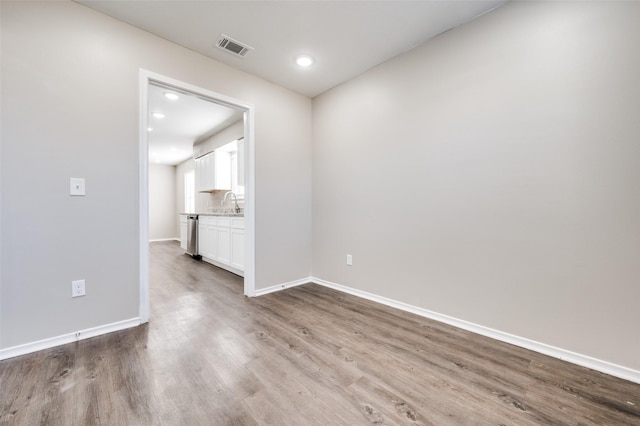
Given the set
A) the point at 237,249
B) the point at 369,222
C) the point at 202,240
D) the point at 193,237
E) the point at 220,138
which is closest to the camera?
the point at 369,222

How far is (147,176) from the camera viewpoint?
224 centimetres

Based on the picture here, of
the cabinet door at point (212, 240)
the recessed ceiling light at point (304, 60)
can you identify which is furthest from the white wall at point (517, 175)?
the cabinet door at point (212, 240)

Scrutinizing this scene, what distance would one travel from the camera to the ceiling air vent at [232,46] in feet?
7.73

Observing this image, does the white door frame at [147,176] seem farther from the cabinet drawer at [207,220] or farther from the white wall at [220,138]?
the cabinet drawer at [207,220]

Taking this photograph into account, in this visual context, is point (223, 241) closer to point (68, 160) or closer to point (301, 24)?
point (68, 160)

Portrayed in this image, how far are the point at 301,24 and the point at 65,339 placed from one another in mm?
3042

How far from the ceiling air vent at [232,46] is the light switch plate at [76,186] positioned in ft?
5.40

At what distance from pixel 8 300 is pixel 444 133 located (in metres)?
3.47

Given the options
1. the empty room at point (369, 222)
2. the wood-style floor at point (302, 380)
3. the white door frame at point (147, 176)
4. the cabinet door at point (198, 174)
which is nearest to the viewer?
the wood-style floor at point (302, 380)

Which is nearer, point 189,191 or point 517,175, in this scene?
point 517,175

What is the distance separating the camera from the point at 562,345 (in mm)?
1746

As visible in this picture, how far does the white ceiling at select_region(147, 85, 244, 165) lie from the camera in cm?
380

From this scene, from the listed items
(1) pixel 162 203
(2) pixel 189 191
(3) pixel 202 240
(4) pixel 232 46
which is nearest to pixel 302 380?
(4) pixel 232 46

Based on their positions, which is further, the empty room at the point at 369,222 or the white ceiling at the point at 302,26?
the white ceiling at the point at 302,26
